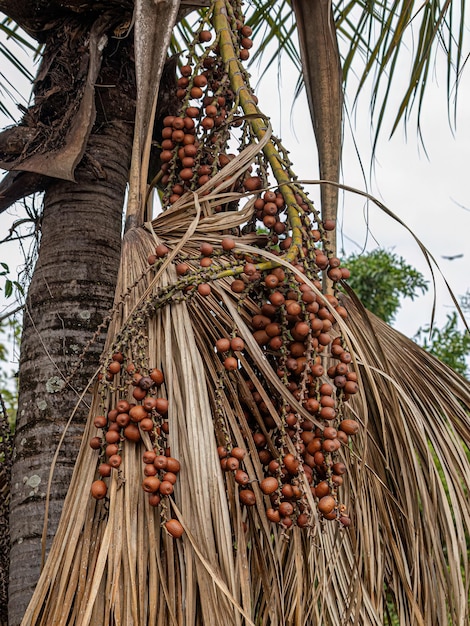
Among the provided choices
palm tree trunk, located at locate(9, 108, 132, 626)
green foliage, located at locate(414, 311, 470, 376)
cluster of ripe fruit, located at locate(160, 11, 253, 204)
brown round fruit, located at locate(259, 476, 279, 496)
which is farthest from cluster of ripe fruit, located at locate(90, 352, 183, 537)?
green foliage, located at locate(414, 311, 470, 376)

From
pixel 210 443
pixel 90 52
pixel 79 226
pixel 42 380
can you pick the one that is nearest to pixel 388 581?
pixel 210 443

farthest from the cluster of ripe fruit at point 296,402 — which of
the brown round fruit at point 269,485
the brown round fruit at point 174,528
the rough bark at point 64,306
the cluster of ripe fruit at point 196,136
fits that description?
the rough bark at point 64,306

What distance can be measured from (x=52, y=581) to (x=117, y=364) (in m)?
0.27

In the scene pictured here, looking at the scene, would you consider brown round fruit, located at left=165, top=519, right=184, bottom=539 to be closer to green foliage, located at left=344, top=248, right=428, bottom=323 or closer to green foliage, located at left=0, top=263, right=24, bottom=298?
green foliage, located at left=0, top=263, right=24, bottom=298

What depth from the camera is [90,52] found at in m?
1.47

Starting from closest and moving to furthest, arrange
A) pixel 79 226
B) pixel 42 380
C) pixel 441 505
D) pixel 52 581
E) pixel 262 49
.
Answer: pixel 52 581 → pixel 441 505 → pixel 42 380 → pixel 79 226 → pixel 262 49

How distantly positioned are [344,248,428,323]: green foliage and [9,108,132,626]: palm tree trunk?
136 inches

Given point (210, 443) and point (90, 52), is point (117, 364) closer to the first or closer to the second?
point (210, 443)

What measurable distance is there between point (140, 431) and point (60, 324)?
47 cm

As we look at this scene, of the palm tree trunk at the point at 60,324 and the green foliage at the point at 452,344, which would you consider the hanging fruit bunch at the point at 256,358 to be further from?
the green foliage at the point at 452,344

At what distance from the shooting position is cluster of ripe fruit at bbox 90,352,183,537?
34.5 inches

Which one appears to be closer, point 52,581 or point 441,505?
point 52,581

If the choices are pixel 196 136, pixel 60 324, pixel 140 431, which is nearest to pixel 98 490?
pixel 140 431

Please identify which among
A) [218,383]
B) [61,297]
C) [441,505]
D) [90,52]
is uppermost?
[90,52]
